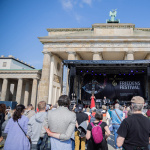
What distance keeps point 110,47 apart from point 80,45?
13.9 ft

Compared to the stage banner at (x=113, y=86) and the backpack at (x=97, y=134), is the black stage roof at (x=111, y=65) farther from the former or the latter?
the backpack at (x=97, y=134)

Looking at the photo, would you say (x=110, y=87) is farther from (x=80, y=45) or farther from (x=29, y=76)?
(x=29, y=76)

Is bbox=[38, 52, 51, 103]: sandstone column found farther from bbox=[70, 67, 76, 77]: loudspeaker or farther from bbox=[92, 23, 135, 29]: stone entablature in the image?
bbox=[92, 23, 135, 29]: stone entablature

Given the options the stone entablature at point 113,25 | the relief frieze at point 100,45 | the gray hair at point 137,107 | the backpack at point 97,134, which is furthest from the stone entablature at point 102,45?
the gray hair at point 137,107

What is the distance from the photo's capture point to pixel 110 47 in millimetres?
20281

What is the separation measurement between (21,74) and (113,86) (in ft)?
56.7

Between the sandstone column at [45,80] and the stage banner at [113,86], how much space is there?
511 cm

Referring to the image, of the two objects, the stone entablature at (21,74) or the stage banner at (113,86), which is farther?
A: the stone entablature at (21,74)

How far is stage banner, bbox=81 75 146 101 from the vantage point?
19.2m

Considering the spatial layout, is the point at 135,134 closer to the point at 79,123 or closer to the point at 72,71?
the point at 79,123

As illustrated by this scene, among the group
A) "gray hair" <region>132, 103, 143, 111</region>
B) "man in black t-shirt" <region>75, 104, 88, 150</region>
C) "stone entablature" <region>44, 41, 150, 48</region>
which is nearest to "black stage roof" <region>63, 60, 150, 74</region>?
"stone entablature" <region>44, 41, 150, 48</region>

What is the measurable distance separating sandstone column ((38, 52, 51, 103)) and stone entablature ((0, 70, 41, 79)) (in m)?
A: 6.26

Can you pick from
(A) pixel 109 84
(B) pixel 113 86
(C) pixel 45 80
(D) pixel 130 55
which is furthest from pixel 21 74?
(D) pixel 130 55

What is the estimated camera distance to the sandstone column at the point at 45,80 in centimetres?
2016
